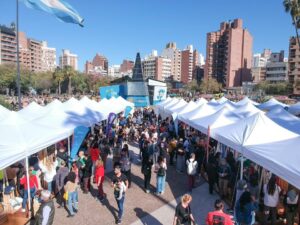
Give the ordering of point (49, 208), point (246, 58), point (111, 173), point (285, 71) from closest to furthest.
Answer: point (49, 208) < point (111, 173) < point (285, 71) < point (246, 58)

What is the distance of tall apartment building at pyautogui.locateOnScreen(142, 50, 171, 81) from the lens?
463 feet

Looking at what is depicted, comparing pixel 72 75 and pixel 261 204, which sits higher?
pixel 72 75

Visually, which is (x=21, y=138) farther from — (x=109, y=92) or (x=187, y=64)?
(x=187, y=64)

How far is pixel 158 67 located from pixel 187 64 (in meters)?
15.4

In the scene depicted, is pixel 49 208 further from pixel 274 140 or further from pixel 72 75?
pixel 72 75

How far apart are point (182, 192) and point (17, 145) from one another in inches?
207

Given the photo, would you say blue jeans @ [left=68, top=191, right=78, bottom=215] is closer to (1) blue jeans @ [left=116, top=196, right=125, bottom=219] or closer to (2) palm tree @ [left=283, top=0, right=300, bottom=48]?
(1) blue jeans @ [left=116, top=196, right=125, bottom=219]

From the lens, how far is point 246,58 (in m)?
108

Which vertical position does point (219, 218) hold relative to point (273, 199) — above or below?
above

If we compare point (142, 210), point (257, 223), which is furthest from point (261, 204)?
point (142, 210)

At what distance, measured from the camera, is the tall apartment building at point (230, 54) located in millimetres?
102938

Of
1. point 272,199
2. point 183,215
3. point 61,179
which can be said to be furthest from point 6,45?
point 272,199

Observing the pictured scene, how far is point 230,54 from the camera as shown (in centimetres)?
10256

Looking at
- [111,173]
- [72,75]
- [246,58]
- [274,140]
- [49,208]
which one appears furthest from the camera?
[246,58]
